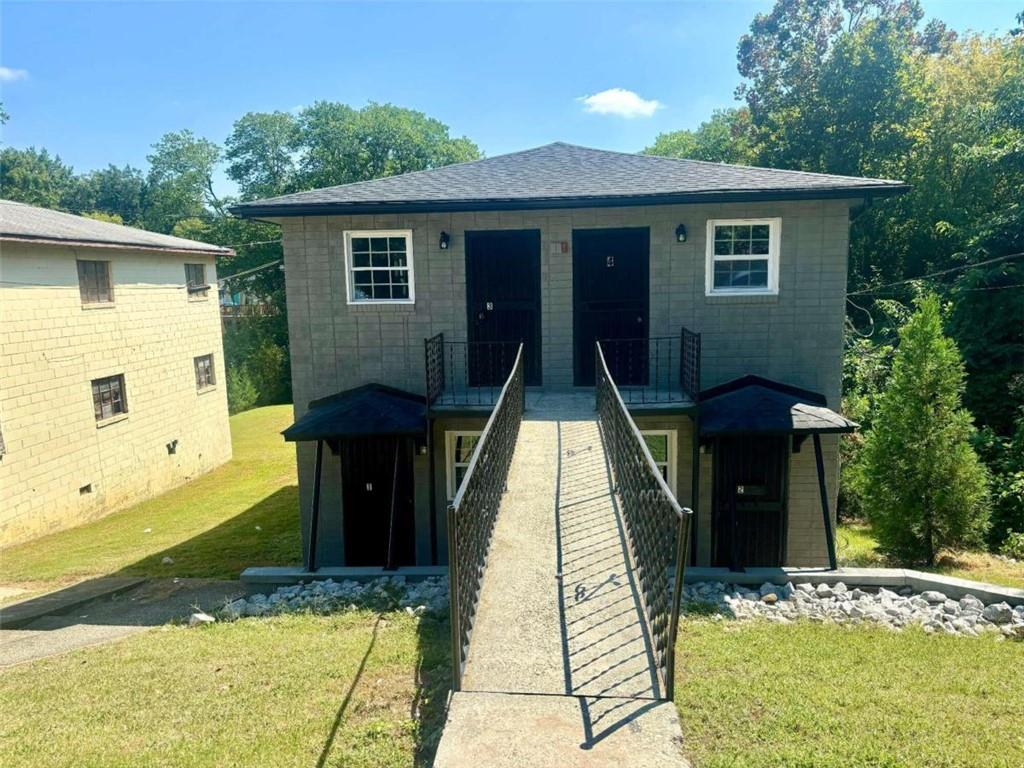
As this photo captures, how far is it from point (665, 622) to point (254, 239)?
39.8 meters

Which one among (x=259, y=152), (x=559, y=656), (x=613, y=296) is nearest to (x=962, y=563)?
(x=613, y=296)

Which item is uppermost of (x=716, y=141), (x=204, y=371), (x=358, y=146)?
(x=716, y=141)

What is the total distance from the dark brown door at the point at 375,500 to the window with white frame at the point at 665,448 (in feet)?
12.1

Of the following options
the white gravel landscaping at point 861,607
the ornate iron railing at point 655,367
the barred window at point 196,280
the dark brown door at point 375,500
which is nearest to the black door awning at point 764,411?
the ornate iron railing at point 655,367

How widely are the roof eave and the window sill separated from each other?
27.4ft

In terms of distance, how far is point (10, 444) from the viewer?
41.8 ft

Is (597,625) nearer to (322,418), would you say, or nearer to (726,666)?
(726,666)

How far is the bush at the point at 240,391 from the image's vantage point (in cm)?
2925

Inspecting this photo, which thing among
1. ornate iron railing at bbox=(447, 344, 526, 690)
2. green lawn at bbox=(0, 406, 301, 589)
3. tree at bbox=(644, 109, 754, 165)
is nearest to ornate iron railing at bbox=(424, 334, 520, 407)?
ornate iron railing at bbox=(447, 344, 526, 690)

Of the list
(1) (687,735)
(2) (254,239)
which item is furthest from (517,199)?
(2) (254,239)

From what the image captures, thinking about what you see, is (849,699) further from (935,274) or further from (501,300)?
(935,274)

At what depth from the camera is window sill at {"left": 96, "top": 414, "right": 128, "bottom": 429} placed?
1526 centimetres

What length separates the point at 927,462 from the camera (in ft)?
32.9

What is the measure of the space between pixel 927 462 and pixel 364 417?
839cm
